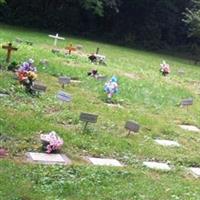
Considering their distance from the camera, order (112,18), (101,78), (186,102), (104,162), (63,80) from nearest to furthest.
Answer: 1. (104,162)
2. (63,80)
3. (186,102)
4. (101,78)
5. (112,18)

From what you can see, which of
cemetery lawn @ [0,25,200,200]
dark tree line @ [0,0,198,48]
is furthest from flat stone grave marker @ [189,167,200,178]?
dark tree line @ [0,0,198,48]

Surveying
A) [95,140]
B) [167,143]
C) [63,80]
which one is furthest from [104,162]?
[63,80]

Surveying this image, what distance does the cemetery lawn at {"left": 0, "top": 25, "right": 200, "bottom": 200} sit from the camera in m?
6.44

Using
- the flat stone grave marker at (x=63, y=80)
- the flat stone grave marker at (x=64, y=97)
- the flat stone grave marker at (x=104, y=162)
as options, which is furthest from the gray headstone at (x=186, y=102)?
the flat stone grave marker at (x=104, y=162)

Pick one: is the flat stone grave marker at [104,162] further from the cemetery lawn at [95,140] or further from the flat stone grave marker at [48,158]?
the flat stone grave marker at [48,158]

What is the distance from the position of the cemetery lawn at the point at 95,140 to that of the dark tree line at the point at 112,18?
1586 cm

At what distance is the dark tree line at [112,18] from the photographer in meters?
30.4

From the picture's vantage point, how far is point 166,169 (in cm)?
792

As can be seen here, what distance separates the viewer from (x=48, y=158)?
7.37 metres

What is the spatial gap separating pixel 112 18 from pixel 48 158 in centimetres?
2708

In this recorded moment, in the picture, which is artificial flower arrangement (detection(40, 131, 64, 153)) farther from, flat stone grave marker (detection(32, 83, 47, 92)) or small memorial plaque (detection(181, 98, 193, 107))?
small memorial plaque (detection(181, 98, 193, 107))

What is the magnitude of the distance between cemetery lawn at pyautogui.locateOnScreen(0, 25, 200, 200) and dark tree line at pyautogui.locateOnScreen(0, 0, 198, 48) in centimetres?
1586

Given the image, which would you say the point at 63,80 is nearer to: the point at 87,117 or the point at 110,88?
the point at 110,88

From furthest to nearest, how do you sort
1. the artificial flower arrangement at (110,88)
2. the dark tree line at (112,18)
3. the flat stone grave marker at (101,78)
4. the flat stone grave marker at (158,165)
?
the dark tree line at (112,18) → the flat stone grave marker at (101,78) → the artificial flower arrangement at (110,88) → the flat stone grave marker at (158,165)
